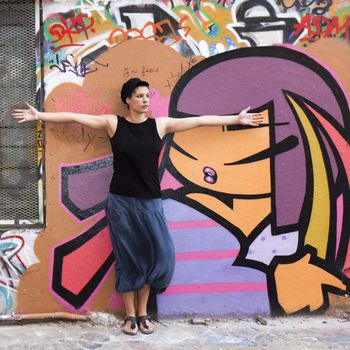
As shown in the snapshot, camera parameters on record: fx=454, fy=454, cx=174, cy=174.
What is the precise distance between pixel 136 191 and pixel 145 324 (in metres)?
1.08

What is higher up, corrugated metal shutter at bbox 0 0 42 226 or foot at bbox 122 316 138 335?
corrugated metal shutter at bbox 0 0 42 226

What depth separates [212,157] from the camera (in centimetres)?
379

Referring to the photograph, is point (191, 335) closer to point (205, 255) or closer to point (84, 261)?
point (205, 255)

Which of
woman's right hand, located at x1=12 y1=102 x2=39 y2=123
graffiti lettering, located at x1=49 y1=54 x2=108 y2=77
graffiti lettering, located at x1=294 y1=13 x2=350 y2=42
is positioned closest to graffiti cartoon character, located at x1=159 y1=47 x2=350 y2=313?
graffiti lettering, located at x1=294 y1=13 x2=350 y2=42

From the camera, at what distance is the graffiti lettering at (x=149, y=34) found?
372 cm

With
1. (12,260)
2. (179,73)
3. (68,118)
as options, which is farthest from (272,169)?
(12,260)

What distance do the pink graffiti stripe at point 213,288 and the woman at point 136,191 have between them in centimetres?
20

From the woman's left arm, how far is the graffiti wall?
102 millimetres

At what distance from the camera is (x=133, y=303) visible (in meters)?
3.74

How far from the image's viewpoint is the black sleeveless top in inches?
139

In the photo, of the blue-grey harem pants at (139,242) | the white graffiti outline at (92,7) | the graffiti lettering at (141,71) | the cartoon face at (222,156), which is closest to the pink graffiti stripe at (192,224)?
the blue-grey harem pants at (139,242)

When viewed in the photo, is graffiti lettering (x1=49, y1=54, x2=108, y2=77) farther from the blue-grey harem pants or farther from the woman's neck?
the blue-grey harem pants

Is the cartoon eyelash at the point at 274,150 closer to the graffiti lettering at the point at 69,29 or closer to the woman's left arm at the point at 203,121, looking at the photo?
the woman's left arm at the point at 203,121

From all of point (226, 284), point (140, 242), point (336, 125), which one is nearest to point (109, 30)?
point (140, 242)
